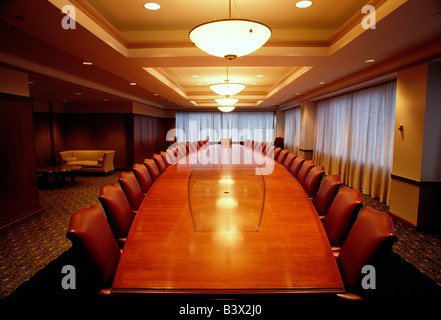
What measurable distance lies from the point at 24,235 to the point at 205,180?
242cm

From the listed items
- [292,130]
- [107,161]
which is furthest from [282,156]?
[292,130]

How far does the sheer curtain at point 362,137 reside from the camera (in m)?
4.66

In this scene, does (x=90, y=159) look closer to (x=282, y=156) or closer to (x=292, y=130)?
(x=282, y=156)

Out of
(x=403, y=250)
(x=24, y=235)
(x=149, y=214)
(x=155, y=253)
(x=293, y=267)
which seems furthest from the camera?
(x=24, y=235)

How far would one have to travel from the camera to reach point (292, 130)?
34.1 feet

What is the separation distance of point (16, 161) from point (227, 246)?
3766mm

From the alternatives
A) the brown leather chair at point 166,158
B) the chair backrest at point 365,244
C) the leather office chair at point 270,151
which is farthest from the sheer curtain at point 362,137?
the brown leather chair at point 166,158

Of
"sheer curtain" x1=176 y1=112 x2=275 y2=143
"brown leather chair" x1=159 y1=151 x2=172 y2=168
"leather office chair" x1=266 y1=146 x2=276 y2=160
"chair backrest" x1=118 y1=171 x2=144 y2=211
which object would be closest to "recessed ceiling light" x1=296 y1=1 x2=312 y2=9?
"chair backrest" x1=118 y1=171 x2=144 y2=211

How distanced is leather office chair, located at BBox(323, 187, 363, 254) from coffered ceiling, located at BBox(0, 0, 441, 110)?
59.4 inches

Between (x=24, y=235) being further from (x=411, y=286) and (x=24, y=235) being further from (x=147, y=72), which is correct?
(x=411, y=286)

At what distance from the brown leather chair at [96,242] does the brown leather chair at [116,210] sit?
254mm

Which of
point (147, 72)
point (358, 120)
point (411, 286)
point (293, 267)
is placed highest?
point (147, 72)

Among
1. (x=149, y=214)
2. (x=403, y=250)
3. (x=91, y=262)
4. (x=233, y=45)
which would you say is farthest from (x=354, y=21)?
(x=91, y=262)

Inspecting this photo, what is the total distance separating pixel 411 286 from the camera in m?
2.23
